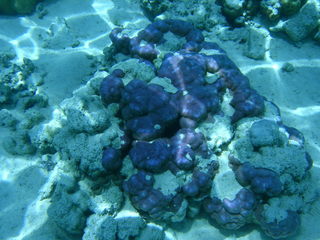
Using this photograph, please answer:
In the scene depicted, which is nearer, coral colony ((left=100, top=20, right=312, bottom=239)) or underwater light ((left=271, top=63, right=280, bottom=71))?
coral colony ((left=100, top=20, right=312, bottom=239))

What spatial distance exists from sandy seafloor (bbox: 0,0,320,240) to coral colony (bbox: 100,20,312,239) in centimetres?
47

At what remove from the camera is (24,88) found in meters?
5.62

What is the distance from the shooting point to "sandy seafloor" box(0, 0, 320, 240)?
12.8 feet

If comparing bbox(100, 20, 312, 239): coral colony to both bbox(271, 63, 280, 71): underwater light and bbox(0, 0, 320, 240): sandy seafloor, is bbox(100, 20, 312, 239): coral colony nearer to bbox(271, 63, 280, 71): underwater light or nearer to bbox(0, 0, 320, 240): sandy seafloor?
bbox(0, 0, 320, 240): sandy seafloor

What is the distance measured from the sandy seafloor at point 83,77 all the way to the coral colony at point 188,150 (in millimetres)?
466

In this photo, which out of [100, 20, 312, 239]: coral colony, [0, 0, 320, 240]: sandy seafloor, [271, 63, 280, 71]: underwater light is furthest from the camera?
[271, 63, 280, 71]: underwater light

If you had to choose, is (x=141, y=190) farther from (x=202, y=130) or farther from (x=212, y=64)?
(x=212, y=64)

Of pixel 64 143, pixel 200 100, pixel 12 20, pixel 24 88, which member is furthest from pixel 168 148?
pixel 12 20

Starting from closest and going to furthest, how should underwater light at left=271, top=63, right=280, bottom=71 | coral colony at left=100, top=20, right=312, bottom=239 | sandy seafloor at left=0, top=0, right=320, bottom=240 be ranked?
coral colony at left=100, top=20, right=312, bottom=239, sandy seafloor at left=0, top=0, right=320, bottom=240, underwater light at left=271, top=63, right=280, bottom=71

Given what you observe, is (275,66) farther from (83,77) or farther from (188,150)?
(83,77)

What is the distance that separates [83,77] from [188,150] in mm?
3189

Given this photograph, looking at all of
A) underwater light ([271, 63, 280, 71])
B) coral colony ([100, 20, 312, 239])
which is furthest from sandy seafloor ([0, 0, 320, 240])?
coral colony ([100, 20, 312, 239])

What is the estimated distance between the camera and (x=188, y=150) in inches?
139

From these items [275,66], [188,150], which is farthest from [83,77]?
[275,66]
